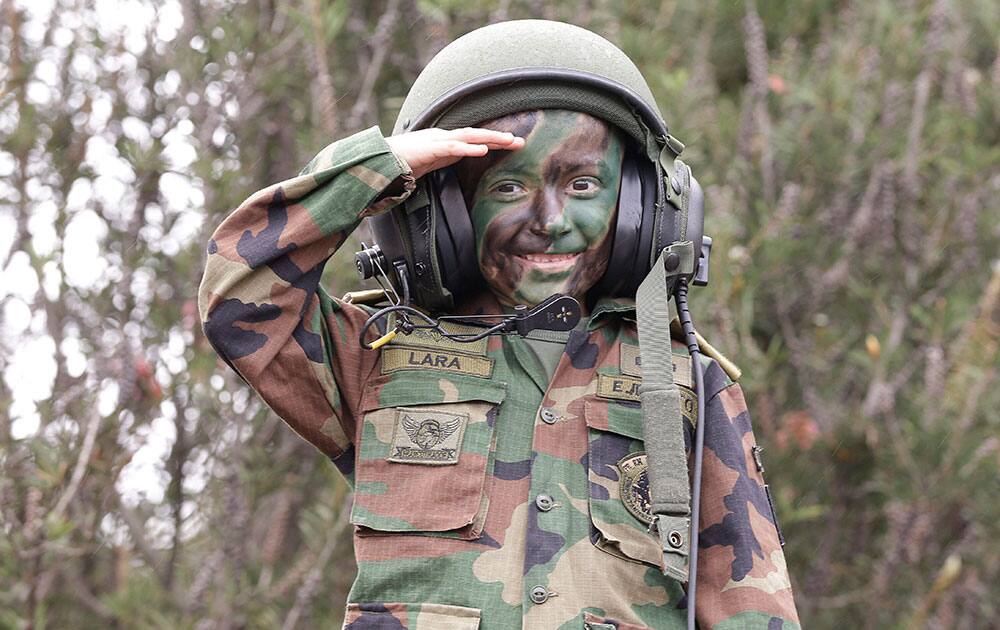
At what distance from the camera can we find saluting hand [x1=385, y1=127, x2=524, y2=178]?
1.98 meters

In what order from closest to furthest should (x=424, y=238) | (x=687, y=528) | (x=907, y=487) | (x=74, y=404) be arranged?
(x=687, y=528) < (x=424, y=238) < (x=74, y=404) < (x=907, y=487)

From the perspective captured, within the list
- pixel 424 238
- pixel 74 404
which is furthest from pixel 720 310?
pixel 74 404

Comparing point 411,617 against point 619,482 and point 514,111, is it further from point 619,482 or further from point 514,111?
point 514,111

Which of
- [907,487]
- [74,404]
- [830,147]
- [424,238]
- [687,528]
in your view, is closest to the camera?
[687,528]

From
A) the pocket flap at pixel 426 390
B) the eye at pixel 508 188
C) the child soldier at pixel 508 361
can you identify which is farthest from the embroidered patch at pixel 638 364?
the eye at pixel 508 188

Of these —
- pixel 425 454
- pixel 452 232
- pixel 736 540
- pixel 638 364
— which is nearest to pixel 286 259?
pixel 452 232

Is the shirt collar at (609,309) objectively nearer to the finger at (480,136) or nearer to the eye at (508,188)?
the eye at (508,188)

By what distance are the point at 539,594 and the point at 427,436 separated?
339mm

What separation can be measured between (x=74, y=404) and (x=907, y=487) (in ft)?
8.77

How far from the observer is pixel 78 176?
3.67m

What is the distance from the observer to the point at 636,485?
205 cm

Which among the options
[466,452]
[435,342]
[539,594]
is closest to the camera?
[539,594]

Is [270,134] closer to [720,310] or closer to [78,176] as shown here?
[78,176]

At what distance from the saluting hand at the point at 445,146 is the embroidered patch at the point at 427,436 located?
426 mm
